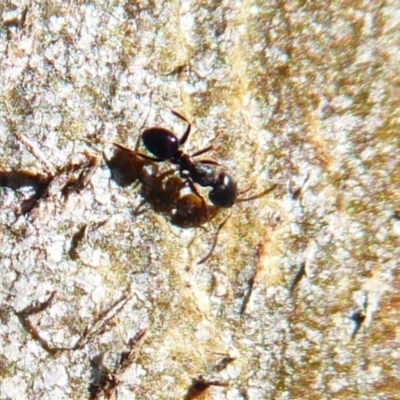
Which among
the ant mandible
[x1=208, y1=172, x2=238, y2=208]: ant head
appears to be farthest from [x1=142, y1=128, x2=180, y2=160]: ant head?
[x1=208, y1=172, x2=238, y2=208]: ant head

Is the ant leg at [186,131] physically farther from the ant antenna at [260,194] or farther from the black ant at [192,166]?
the ant antenna at [260,194]

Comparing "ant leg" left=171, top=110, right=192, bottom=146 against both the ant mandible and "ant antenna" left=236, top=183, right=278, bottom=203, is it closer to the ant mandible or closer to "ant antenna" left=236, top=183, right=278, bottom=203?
the ant mandible

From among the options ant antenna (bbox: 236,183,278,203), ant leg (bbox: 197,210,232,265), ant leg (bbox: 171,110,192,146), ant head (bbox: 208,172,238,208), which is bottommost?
ant leg (bbox: 197,210,232,265)

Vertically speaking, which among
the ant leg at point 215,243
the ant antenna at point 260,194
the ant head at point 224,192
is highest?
the ant antenna at point 260,194

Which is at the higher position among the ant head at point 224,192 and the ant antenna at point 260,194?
the ant antenna at point 260,194

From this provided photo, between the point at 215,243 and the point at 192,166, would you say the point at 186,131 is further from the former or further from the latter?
the point at 215,243

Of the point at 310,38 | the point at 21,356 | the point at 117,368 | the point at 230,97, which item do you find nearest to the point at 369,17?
the point at 310,38

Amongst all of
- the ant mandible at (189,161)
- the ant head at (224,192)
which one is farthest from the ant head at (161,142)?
the ant head at (224,192)

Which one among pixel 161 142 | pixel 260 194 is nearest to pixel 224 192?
pixel 260 194
